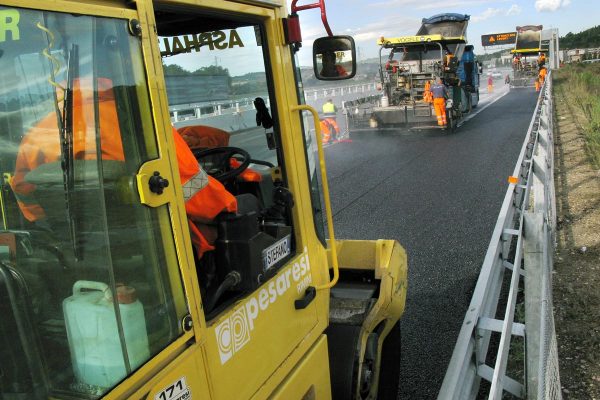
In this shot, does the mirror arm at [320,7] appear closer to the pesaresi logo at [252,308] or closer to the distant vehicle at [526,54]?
the pesaresi logo at [252,308]

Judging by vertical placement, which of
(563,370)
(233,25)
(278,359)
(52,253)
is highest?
(233,25)

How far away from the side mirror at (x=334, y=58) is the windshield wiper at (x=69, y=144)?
3.96 ft

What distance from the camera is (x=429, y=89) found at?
50.2 feet

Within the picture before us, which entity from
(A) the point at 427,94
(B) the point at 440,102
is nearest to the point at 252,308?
(B) the point at 440,102

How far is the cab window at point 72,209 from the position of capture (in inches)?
48.0

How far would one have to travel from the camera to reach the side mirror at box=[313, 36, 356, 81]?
2.26 m

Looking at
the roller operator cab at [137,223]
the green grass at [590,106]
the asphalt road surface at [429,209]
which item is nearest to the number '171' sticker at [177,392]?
the roller operator cab at [137,223]

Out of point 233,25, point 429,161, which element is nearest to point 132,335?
point 233,25

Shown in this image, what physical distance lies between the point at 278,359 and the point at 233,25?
137 cm

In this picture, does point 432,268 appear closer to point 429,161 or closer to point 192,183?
point 192,183

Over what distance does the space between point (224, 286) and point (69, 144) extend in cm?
71

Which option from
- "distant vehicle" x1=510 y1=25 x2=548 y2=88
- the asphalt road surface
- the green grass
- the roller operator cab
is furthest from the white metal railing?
the roller operator cab

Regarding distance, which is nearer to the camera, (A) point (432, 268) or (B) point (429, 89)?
(A) point (432, 268)

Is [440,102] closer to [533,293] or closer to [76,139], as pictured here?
[533,293]
